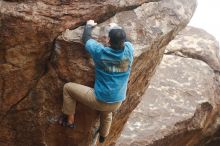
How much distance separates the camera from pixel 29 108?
7168 millimetres

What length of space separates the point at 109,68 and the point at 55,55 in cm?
91

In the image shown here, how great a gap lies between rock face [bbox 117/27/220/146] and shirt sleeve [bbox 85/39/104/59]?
3.89m

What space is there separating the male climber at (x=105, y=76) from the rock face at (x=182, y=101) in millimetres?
3308

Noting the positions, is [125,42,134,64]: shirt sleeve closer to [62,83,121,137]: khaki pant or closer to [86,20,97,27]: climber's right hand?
[86,20,97,27]: climber's right hand

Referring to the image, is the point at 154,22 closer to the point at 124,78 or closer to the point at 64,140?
the point at 124,78

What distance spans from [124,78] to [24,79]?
5.09 feet

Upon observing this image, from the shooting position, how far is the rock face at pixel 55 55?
6449mm

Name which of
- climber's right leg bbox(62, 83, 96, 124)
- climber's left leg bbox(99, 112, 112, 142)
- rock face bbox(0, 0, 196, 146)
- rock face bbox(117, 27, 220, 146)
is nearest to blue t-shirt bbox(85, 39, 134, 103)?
climber's right leg bbox(62, 83, 96, 124)

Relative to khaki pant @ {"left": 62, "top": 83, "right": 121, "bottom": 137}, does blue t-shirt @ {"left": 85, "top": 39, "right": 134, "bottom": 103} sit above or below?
above

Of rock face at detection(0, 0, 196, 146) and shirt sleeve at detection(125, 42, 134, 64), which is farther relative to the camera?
rock face at detection(0, 0, 196, 146)

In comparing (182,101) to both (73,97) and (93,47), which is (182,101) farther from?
(93,47)

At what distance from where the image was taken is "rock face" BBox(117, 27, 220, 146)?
10.0m

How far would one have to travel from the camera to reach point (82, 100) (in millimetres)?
6461

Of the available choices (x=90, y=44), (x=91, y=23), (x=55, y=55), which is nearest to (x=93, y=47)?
(x=90, y=44)
